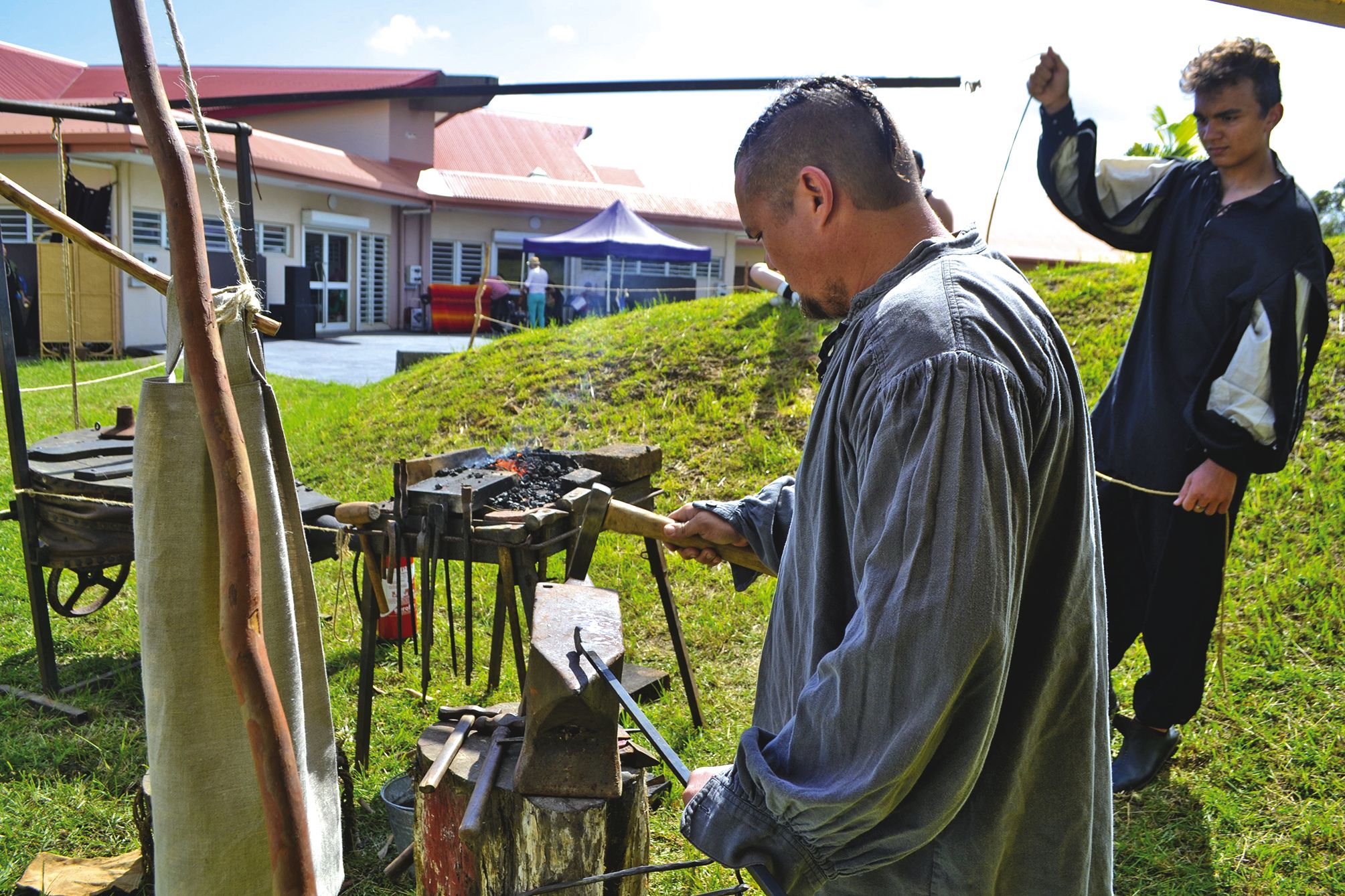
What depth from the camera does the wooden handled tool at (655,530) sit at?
2.38 meters

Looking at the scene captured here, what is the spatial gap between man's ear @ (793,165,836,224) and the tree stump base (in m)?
1.35

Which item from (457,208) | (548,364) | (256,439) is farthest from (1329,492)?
(457,208)

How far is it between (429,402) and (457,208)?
15.5 meters

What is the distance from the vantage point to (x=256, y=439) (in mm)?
1556

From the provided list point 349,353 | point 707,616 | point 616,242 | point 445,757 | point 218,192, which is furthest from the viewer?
point 616,242

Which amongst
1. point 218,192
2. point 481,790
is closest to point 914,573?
point 218,192

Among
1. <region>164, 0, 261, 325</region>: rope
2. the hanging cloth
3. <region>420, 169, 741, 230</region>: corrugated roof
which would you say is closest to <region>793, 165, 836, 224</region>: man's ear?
<region>164, 0, 261, 325</region>: rope

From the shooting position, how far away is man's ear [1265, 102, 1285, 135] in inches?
114

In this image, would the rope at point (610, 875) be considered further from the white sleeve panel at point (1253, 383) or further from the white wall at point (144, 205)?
the white wall at point (144, 205)

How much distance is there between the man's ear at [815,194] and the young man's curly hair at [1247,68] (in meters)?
2.18

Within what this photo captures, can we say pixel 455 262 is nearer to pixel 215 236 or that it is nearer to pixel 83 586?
pixel 215 236

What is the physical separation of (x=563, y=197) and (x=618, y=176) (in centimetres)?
521

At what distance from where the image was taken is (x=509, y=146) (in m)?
27.0

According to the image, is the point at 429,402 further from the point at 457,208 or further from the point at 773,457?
the point at 457,208
